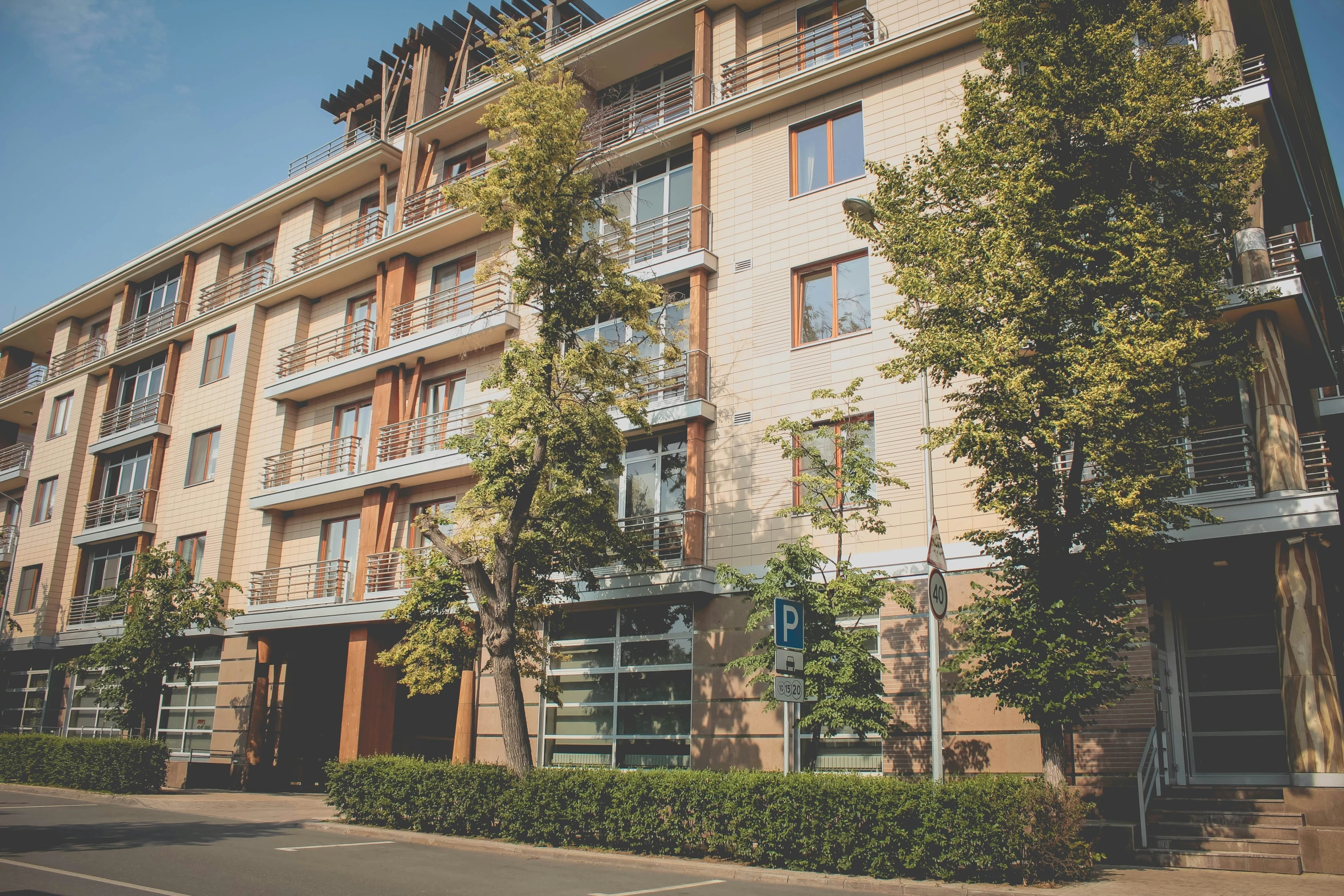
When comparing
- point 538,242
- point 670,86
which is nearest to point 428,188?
point 670,86

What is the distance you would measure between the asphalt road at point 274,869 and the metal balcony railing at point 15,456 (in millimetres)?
27677

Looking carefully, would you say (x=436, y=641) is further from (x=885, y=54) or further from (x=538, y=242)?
(x=885, y=54)

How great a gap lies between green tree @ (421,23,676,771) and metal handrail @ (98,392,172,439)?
2002 centimetres

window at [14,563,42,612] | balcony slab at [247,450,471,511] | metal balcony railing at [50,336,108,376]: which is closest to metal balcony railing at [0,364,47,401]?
metal balcony railing at [50,336,108,376]

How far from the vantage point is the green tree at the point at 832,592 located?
14.2 m

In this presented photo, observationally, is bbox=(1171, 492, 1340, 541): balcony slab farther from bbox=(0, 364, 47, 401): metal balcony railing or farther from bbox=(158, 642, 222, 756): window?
bbox=(0, 364, 47, 401): metal balcony railing

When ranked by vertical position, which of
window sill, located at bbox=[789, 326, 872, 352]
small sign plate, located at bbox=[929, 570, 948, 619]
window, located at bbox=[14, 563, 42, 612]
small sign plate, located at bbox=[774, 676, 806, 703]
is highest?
window sill, located at bbox=[789, 326, 872, 352]

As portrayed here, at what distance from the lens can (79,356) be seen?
37.7 meters

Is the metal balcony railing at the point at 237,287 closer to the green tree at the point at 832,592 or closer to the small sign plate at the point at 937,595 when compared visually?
the green tree at the point at 832,592

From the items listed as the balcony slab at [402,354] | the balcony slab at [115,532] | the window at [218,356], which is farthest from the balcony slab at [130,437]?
the balcony slab at [402,354]

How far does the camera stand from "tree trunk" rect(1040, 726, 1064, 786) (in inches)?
481

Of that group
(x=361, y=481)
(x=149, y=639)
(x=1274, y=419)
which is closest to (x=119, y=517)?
(x=149, y=639)

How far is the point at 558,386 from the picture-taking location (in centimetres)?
1694

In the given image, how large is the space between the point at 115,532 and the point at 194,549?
438 centimetres
